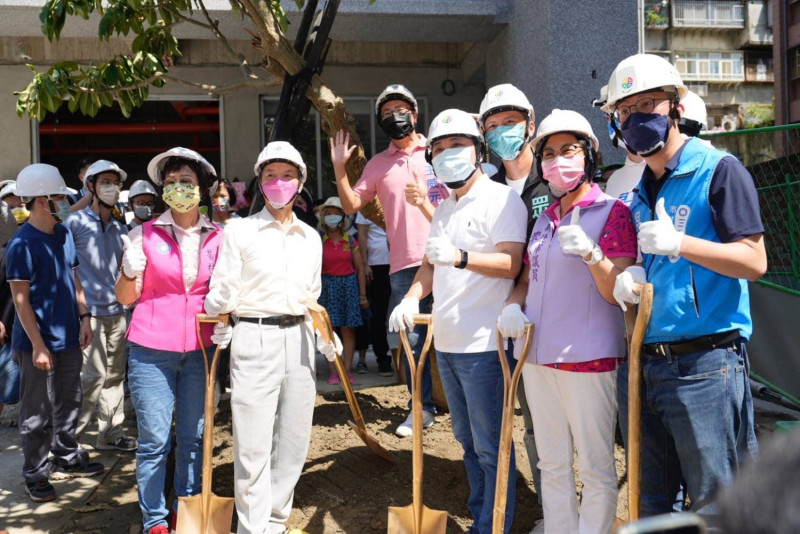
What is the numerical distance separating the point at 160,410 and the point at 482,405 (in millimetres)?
1750

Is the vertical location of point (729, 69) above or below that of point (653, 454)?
above

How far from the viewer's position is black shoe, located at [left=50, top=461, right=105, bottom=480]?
5408mm

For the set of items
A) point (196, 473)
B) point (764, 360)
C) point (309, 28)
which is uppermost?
→ point (309, 28)

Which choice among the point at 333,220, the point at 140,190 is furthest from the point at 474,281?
the point at 333,220

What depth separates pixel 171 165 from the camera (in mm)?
4359

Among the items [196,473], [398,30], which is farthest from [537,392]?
[398,30]

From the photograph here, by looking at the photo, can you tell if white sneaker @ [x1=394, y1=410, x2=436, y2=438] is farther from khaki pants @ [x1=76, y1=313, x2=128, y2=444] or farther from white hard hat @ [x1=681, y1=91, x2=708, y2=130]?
white hard hat @ [x1=681, y1=91, x2=708, y2=130]

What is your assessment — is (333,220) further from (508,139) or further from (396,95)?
(508,139)

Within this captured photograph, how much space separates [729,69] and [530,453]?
49.8 meters

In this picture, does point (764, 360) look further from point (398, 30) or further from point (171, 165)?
point (398, 30)

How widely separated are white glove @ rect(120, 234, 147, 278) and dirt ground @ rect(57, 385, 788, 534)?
1.54 m

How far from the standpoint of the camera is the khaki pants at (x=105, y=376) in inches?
234

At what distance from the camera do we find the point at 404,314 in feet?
12.7

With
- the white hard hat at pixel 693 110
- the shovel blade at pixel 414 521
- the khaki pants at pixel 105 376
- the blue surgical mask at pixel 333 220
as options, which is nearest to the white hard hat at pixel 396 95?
the white hard hat at pixel 693 110
